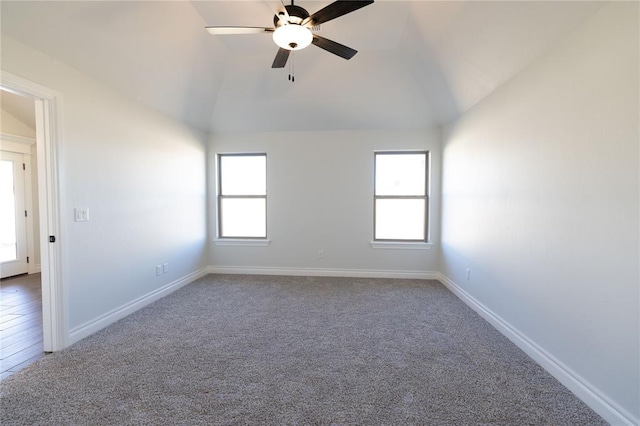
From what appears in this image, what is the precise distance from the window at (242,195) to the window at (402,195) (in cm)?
195

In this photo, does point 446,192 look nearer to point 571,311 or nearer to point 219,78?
point 571,311

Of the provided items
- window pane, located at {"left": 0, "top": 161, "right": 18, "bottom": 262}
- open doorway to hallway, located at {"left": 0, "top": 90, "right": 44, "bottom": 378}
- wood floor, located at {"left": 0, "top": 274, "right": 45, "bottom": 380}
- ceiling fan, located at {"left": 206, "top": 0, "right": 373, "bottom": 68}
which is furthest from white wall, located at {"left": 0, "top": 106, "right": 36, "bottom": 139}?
ceiling fan, located at {"left": 206, "top": 0, "right": 373, "bottom": 68}

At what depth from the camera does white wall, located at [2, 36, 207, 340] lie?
2.26 meters

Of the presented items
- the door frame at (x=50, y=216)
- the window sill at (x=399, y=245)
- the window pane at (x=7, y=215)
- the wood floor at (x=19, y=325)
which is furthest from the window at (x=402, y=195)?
the window pane at (x=7, y=215)

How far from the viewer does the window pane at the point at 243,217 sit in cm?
456

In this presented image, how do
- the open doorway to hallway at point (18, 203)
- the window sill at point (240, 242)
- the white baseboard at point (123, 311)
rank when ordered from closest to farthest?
the white baseboard at point (123, 311) < the open doorway to hallway at point (18, 203) < the window sill at point (240, 242)

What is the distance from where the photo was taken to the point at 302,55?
3.19m

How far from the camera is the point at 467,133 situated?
10.7 feet

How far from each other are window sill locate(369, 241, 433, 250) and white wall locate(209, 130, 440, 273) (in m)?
0.07

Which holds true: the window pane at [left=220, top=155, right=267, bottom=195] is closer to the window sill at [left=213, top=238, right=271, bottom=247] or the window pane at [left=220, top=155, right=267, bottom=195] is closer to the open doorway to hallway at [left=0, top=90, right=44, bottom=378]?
the window sill at [left=213, top=238, right=271, bottom=247]

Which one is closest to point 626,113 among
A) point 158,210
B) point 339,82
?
point 339,82

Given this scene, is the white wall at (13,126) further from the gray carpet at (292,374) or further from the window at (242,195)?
the gray carpet at (292,374)

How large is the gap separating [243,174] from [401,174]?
269cm

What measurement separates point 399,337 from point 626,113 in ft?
7.18
